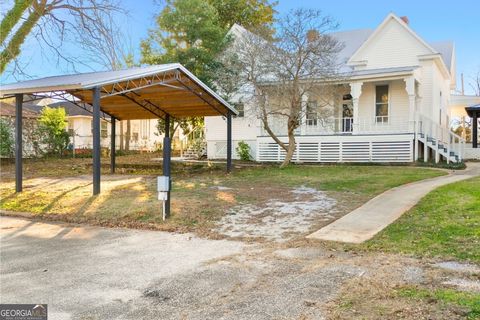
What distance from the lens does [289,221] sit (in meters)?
8.27

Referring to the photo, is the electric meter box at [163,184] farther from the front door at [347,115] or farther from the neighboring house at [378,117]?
the front door at [347,115]

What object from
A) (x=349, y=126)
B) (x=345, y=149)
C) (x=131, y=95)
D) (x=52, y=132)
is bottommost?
(x=345, y=149)

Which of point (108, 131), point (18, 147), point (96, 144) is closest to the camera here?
point (96, 144)

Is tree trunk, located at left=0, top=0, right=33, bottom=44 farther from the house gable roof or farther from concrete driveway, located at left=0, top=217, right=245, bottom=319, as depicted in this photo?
the house gable roof

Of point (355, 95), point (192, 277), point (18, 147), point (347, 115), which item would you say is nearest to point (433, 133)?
point (355, 95)

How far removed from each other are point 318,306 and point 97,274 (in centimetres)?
293

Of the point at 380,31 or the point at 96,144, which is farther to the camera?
the point at 380,31

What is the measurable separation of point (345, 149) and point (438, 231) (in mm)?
13891

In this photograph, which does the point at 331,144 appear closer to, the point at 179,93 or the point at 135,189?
the point at 179,93

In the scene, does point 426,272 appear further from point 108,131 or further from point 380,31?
point 108,131

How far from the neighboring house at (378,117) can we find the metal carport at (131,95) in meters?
3.07

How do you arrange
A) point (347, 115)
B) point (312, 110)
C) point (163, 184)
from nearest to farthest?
point (163, 184) → point (312, 110) → point (347, 115)

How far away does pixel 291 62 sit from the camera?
17.1 meters

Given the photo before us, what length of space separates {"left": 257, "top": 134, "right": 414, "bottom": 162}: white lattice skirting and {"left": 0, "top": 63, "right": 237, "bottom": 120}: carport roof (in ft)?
16.0
